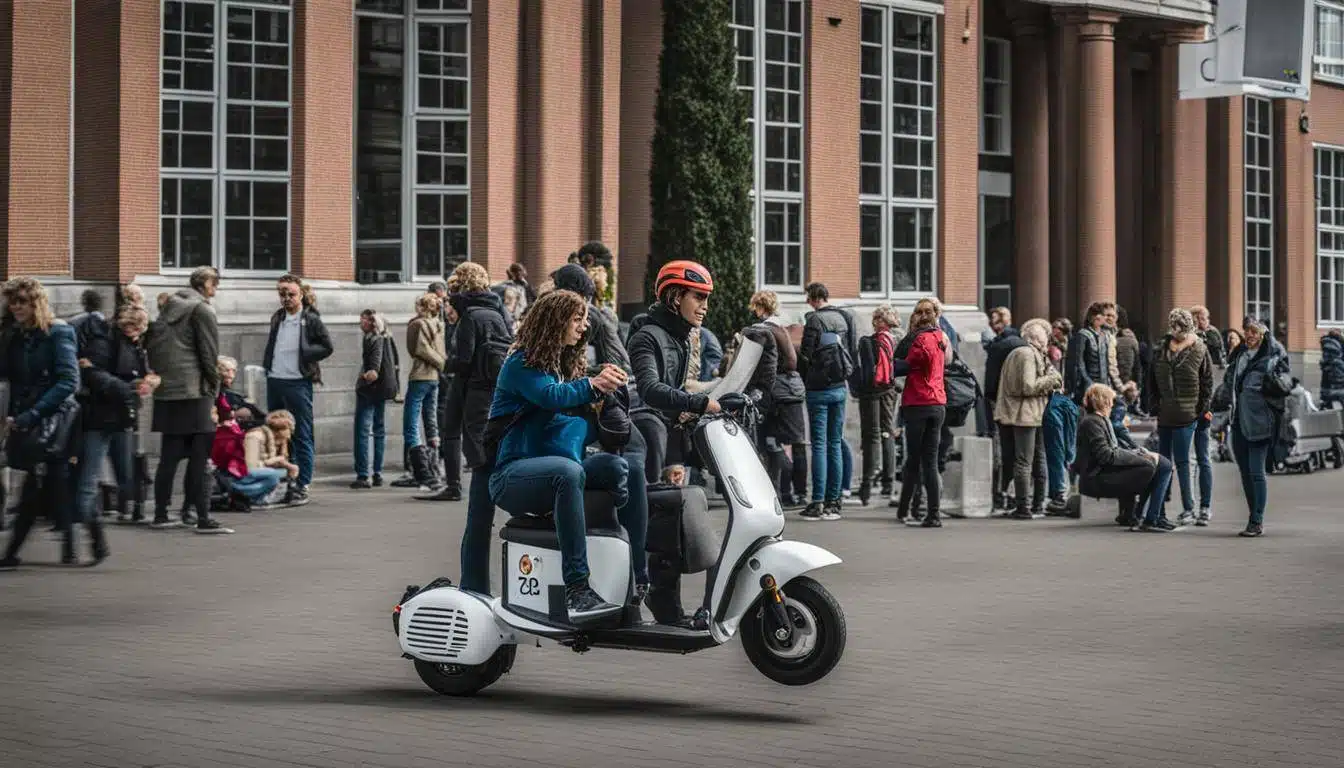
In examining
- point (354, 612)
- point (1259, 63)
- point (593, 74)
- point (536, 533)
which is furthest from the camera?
Result: point (1259, 63)

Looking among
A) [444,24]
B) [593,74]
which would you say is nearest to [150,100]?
[444,24]

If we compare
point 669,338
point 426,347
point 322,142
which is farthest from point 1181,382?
point 322,142

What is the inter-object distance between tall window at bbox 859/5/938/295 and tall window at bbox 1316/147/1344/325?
12992 millimetres

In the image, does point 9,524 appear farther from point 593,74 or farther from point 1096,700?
point 593,74

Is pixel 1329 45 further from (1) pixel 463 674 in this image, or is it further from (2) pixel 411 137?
(1) pixel 463 674

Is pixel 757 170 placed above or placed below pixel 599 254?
above

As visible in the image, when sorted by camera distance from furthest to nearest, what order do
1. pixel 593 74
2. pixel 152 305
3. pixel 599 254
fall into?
pixel 593 74 < pixel 152 305 < pixel 599 254

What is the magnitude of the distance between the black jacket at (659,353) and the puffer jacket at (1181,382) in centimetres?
800

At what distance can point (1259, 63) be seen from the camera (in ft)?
91.6

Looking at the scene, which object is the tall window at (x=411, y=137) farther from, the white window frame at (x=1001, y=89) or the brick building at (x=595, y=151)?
the white window frame at (x=1001, y=89)

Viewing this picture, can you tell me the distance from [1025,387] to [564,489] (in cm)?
993

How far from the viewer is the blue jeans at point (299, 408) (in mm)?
17641

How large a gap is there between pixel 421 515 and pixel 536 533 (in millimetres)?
8366

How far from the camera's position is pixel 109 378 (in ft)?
45.4
